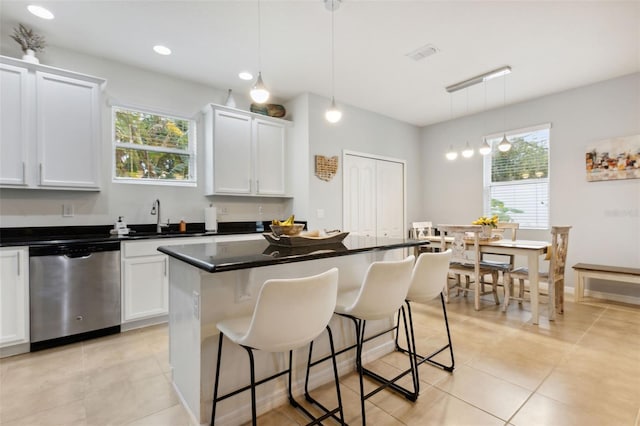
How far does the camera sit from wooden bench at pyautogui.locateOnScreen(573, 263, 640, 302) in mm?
3474

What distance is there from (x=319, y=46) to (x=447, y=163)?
3.74m

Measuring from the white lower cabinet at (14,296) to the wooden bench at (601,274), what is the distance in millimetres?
5938

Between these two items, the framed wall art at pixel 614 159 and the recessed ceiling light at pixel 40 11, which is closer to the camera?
the recessed ceiling light at pixel 40 11

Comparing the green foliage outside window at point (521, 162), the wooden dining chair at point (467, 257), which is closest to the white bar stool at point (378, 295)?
the wooden dining chair at point (467, 257)

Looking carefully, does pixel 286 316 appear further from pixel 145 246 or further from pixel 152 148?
pixel 152 148

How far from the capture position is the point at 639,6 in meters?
2.59

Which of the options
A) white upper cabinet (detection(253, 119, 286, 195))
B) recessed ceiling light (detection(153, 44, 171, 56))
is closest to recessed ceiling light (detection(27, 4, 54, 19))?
recessed ceiling light (detection(153, 44, 171, 56))

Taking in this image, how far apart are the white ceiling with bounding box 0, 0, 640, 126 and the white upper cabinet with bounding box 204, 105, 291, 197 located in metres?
0.49

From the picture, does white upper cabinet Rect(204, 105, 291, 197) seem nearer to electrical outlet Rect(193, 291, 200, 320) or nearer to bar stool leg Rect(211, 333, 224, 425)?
electrical outlet Rect(193, 291, 200, 320)

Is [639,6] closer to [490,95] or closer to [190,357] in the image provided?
[490,95]

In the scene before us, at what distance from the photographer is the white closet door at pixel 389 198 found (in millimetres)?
5369

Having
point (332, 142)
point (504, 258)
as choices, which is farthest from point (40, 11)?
point (504, 258)

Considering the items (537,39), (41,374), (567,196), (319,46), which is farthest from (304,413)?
(567,196)

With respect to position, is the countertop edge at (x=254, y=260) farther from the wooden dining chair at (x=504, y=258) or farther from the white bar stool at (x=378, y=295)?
the wooden dining chair at (x=504, y=258)
